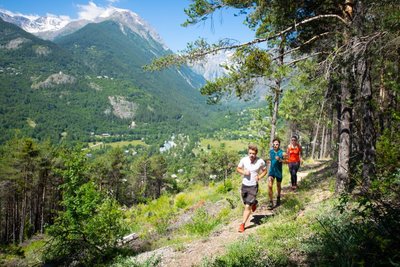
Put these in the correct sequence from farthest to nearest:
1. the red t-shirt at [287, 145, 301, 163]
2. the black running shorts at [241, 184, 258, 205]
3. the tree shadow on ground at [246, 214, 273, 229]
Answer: the red t-shirt at [287, 145, 301, 163] → the tree shadow on ground at [246, 214, 273, 229] → the black running shorts at [241, 184, 258, 205]

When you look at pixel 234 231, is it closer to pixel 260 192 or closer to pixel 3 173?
pixel 260 192

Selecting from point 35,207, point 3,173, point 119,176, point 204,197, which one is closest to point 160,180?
point 119,176

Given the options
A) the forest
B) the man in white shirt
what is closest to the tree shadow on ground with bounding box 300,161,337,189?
the forest

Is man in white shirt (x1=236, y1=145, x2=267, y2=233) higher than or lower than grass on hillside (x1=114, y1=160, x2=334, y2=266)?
higher

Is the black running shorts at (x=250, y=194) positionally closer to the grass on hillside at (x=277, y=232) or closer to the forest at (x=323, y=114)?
the grass on hillside at (x=277, y=232)

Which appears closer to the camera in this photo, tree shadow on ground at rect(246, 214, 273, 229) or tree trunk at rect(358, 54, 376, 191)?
tree trunk at rect(358, 54, 376, 191)

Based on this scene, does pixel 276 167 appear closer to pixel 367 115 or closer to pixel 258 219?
pixel 258 219

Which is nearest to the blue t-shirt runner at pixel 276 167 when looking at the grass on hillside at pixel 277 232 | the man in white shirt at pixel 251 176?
the grass on hillside at pixel 277 232

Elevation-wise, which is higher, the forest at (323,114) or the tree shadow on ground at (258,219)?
the forest at (323,114)

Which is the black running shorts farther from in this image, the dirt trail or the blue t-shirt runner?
the blue t-shirt runner

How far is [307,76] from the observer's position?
696cm

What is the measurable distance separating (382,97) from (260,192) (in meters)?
6.44

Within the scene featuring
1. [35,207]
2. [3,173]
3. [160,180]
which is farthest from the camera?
[160,180]

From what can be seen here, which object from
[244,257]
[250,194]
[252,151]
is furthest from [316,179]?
[244,257]
